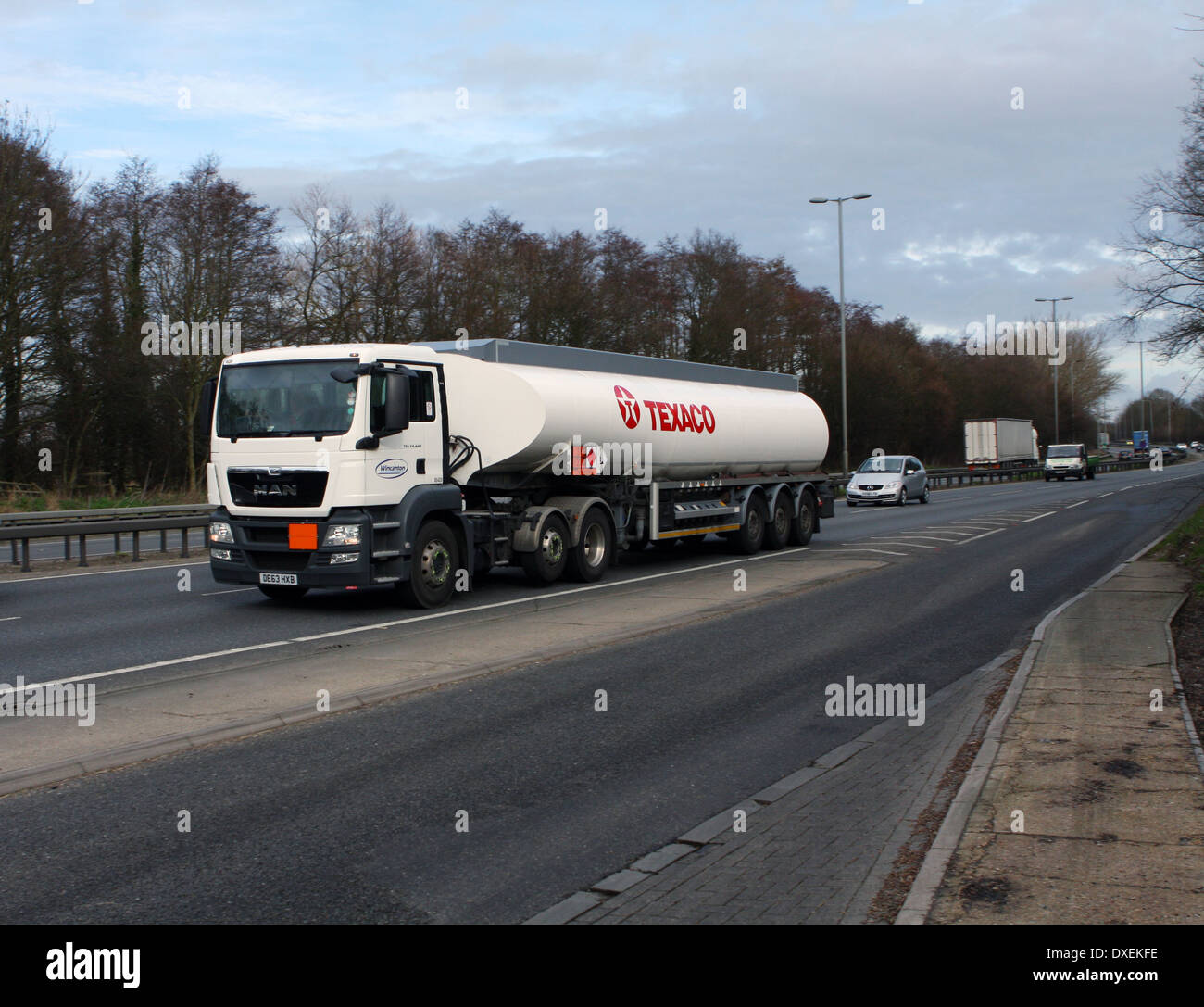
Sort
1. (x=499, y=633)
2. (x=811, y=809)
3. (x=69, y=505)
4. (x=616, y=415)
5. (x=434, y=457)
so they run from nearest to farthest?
1. (x=811, y=809)
2. (x=499, y=633)
3. (x=434, y=457)
4. (x=616, y=415)
5. (x=69, y=505)

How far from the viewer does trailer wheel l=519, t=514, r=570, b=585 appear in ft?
49.8

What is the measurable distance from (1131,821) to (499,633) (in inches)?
282

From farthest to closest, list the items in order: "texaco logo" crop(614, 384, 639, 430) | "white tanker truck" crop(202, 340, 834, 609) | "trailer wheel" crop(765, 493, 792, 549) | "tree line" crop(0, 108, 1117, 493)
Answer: "tree line" crop(0, 108, 1117, 493) < "trailer wheel" crop(765, 493, 792, 549) < "texaco logo" crop(614, 384, 639, 430) < "white tanker truck" crop(202, 340, 834, 609)

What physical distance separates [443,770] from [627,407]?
420 inches

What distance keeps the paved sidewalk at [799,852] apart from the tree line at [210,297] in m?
28.9

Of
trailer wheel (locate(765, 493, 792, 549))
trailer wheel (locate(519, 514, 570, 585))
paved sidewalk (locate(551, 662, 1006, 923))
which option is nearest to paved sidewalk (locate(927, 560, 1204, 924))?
paved sidewalk (locate(551, 662, 1006, 923))

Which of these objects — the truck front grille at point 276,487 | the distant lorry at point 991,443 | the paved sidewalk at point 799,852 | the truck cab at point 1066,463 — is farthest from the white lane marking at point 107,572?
the truck cab at point 1066,463

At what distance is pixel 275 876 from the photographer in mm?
4918

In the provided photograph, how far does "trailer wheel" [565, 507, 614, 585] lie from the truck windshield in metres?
4.41

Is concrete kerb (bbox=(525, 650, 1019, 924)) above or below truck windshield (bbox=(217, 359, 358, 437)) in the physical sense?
below

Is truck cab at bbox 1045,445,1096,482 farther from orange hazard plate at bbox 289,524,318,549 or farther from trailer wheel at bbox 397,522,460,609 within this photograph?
orange hazard plate at bbox 289,524,318,549
